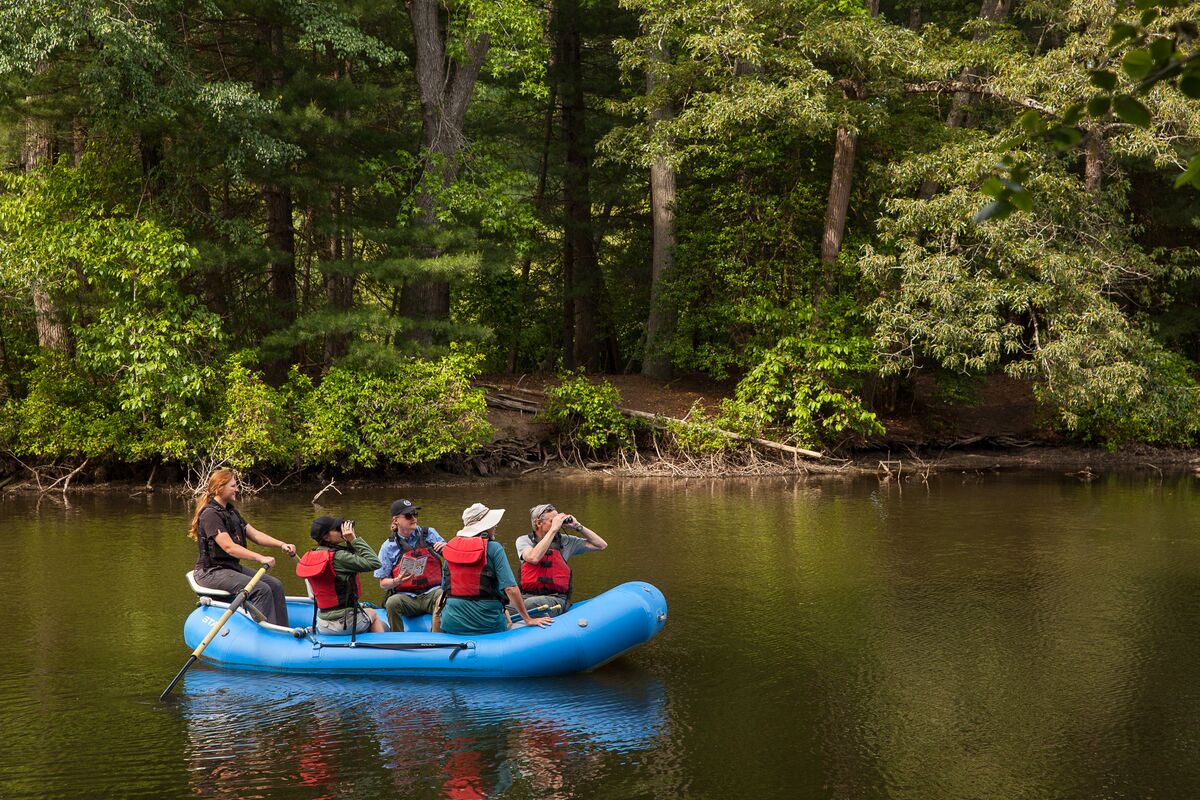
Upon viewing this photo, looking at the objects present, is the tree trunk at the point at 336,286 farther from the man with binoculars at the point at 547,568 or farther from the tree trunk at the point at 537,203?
the man with binoculars at the point at 547,568

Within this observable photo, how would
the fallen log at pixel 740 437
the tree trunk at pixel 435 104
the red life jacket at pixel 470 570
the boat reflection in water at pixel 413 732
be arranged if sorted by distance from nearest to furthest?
the boat reflection in water at pixel 413 732 → the red life jacket at pixel 470 570 → the fallen log at pixel 740 437 → the tree trunk at pixel 435 104

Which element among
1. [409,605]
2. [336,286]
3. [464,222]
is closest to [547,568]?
[409,605]

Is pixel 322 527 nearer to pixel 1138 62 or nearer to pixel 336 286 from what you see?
pixel 1138 62

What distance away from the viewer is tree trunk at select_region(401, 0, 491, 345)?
771 inches

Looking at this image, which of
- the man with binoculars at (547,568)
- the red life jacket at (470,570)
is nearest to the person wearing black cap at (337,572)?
the red life jacket at (470,570)

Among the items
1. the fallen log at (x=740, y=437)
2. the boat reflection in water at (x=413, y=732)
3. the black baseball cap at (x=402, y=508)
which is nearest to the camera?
the boat reflection in water at (x=413, y=732)

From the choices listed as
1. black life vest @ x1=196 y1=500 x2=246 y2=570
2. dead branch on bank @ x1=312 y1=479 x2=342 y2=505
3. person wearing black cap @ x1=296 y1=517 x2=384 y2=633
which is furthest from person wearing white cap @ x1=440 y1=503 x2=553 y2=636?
dead branch on bank @ x1=312 y1=479 x2=342 y2=505

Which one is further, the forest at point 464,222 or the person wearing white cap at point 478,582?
the forest at point 464,222

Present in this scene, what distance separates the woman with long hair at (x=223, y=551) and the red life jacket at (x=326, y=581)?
374 mm

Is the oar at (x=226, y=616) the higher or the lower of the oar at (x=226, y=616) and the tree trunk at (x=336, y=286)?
the lower

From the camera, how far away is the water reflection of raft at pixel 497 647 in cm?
789

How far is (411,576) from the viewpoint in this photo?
28.0ft

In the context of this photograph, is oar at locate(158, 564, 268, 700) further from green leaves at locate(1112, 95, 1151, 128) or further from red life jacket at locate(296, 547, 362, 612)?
green leaves at locate(1112, 95, 1151, 128)

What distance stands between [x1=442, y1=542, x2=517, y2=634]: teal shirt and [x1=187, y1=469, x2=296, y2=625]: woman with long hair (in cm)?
134
